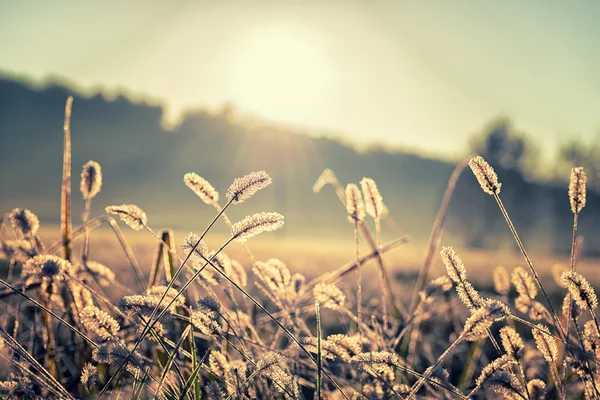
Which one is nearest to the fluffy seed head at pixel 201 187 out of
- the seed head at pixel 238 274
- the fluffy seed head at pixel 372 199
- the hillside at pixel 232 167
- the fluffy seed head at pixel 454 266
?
the seed head at pixel 238 274

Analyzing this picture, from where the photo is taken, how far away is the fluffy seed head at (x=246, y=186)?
3.62 feet

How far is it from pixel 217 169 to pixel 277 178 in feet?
29.3

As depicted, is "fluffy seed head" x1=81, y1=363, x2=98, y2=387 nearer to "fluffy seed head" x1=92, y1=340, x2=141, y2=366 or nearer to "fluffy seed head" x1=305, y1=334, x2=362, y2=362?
"fluffy seed head" x1=92, y1=340, x2=141, y2=366

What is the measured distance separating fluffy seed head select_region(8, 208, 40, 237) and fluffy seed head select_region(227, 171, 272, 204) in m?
0.77

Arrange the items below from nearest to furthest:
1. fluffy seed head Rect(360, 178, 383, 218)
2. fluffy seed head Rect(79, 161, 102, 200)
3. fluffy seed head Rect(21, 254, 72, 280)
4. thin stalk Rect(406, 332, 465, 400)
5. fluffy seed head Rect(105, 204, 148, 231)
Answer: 1. thin stalk Rect(406, 332, 465, 400)
2. fluffy seed head Rect(21, 254, 72, 280)
3. fluffy seed head Rect(105, 204, 148, 231)
4. fluffy seed head Rect(360, 178, 383, 218)
5. fluffy seed head Rect(79, 161, 102, 200)

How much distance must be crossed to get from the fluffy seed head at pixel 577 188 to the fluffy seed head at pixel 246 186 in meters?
0.70

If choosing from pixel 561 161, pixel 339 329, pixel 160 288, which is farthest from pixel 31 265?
pixel 561 161

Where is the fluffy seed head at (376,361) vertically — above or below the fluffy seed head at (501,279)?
above

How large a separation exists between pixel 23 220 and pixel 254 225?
83 cm

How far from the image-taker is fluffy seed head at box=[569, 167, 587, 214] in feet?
3.88

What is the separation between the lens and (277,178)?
7488 centimetres

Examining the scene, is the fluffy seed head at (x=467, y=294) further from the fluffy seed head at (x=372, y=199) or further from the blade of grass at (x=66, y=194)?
the blade of grass at (x=66, y=194)

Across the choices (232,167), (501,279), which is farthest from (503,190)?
(501,279)

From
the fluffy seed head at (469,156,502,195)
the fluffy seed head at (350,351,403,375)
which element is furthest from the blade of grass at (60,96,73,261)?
the fluffy seed head at (469,156,502,195)
